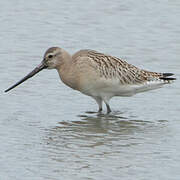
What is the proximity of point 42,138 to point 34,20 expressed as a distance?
8.13 meters

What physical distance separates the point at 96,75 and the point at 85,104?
87cm

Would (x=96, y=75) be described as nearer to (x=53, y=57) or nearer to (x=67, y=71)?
(x=67, y=71)

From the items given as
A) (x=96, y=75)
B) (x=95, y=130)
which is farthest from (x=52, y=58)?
(x=95, y=130)

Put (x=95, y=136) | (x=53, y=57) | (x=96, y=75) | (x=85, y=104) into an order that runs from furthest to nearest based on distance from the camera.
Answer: (x=85, y=104) < (x=53, y=57) < (x=96, y=75) < (x=95, y=136)

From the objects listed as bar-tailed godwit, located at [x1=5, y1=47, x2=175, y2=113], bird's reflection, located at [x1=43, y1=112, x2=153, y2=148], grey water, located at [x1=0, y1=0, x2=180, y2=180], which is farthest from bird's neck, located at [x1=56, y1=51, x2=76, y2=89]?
bird's reflection, located at [x1=43, y1=112, x2=153, y2=148]

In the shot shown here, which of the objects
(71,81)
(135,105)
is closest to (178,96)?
(135,105)

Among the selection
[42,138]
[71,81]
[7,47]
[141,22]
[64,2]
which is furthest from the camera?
[64,2]

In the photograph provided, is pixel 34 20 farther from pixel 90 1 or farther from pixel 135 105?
pixel 135 105

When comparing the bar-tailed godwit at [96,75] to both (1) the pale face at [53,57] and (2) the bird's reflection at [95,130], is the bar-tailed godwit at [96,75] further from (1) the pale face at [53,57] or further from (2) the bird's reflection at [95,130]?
(2) the bird's reflection at [95,130]

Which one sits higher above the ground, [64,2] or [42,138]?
[64,2]

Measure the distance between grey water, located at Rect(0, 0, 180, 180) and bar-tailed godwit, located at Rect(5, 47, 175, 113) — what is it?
0.99ft

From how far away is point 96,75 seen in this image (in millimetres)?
13555

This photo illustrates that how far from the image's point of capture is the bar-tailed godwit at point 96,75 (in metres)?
13.5

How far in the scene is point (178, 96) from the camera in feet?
46.8
